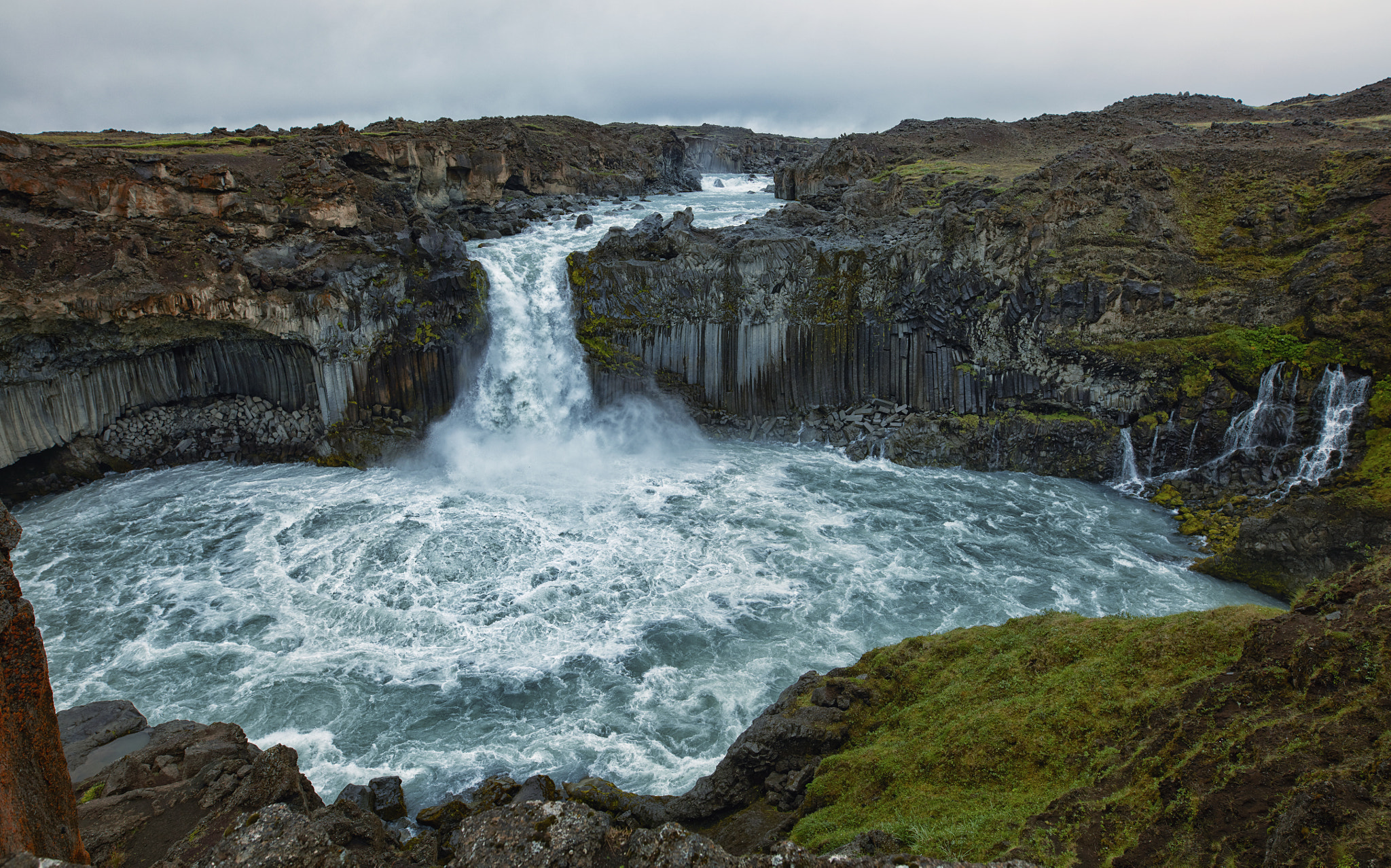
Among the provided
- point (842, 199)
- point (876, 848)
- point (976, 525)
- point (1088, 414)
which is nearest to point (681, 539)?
point (976, 525)

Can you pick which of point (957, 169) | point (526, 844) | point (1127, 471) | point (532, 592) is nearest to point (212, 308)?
point (532, 592)

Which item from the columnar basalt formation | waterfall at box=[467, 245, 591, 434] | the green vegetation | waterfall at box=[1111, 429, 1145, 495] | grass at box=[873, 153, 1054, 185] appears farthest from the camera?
grass at box=[873, 153, 1054, 185]

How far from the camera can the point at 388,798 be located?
11.4 meters

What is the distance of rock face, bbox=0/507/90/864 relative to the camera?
5.81 m

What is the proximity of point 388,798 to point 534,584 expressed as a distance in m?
7.61

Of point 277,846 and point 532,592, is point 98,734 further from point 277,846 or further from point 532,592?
point 532,592

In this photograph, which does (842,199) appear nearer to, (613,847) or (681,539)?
(681,539)

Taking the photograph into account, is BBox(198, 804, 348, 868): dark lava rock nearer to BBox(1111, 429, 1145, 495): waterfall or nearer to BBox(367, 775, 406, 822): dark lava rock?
BBox(367, 775, 406, 822): dark lava rock

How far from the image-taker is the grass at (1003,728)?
722 centimetres

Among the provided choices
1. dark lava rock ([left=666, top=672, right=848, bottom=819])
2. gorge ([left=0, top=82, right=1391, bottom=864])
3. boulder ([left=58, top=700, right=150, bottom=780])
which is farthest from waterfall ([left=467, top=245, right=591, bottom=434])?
dark lava rock ([left=666, top=672, right=848, bottom=819])

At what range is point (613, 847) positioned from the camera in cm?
716

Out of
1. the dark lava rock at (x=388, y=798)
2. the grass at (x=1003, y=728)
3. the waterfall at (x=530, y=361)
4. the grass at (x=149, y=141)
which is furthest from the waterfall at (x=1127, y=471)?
the grass at (x=149, y=141)

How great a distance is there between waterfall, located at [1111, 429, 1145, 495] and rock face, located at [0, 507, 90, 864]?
27.5 m

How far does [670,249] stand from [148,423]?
22207mm
